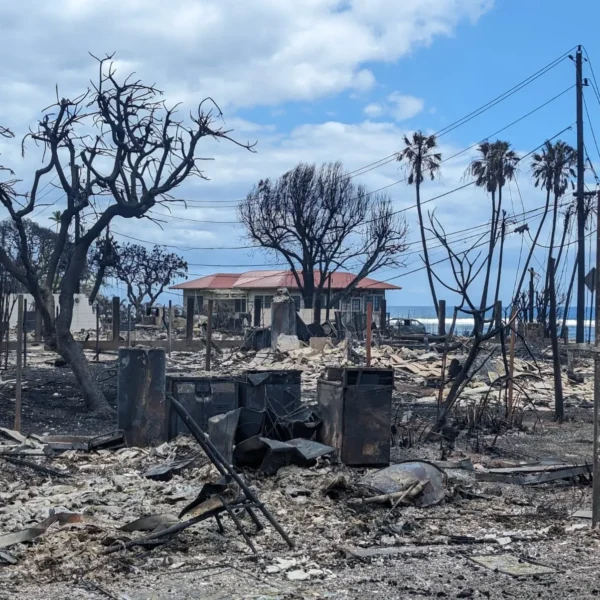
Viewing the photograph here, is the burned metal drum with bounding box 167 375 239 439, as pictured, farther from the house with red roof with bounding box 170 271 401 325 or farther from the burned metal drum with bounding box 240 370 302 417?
the house with red roof with bounding box 170 271 401 325

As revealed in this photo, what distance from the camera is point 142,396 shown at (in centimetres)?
1137

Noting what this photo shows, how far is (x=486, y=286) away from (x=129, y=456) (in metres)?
22.7

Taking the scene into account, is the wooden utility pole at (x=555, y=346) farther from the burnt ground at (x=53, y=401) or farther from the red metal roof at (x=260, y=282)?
the red metal roof at (x=260, y=282)

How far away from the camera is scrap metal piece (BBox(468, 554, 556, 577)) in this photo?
6.14 metres

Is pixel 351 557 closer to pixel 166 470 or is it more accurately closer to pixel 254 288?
pixel 166 470

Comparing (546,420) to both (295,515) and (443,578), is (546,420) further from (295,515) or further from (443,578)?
(443,578)

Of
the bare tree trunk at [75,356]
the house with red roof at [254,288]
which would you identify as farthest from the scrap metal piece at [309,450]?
the house with red roof at [254,288]

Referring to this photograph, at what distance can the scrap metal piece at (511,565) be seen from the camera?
6.14 meters

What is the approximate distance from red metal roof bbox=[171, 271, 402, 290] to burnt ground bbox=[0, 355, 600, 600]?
52.2 meters

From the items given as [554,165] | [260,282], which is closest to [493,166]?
[554,165]

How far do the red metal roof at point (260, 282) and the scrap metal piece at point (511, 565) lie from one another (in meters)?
54.2

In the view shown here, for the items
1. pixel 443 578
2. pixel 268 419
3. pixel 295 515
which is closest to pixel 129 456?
pixel 268 419

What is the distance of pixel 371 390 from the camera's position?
401 inches

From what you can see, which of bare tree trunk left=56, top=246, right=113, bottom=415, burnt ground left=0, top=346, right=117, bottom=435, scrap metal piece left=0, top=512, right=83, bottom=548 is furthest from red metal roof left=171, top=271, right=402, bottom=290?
scrap metal piece left=0, top=512, right=83, bottom=548
